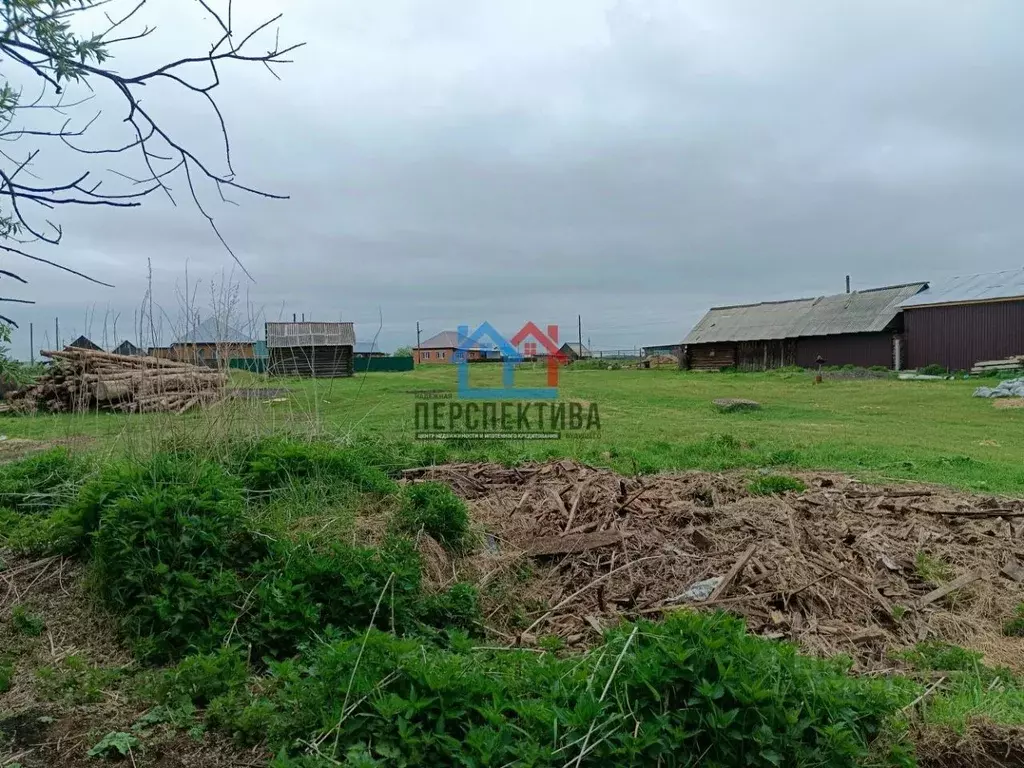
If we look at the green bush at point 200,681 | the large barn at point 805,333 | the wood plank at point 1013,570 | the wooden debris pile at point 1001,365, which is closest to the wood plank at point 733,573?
the wood plank at point 1013,570

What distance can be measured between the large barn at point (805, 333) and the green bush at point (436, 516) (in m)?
30.6

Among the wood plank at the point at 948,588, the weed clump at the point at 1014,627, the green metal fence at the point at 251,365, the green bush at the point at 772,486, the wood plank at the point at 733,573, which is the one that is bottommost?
the weed clump at the point at 1014,627

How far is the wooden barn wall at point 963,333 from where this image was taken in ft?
87.9

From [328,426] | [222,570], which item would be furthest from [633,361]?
[222,570]

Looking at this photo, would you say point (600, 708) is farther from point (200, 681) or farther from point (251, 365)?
point (251, 365)

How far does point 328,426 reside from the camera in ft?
23.6

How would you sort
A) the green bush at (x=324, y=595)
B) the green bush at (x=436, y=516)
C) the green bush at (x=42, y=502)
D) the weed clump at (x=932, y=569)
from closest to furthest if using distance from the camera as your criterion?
the green bush at (x=324, y=595) → the green bush at (x=42, y=502) → the green bush at (x=436, y=516) → the weed clump at (x=932, y=569)

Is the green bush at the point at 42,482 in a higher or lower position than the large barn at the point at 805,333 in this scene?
lower

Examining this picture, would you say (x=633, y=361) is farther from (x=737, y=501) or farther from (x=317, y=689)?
(x=317, y=689)

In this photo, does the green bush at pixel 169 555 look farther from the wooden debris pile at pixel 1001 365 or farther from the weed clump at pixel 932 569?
the wooden debris pile at pixel 1001 365

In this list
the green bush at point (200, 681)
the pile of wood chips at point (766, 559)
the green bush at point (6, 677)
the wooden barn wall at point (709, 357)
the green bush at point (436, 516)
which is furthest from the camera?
the wooden barn wall at point (709, 357)

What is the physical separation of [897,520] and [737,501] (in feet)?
4.16

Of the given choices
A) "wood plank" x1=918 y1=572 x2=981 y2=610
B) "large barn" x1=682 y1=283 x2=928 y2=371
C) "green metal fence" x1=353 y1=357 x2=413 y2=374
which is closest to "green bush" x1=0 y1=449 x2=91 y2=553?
"wood plank" x1=918 y1=572 x2=981 y2=610

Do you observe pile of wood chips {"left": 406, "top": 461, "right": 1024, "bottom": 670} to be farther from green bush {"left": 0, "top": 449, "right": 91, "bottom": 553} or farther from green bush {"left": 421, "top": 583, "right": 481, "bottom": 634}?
green bush {"left": 0, "top": 449, "right": 91, "bottom": 553}
